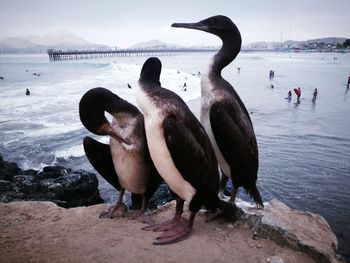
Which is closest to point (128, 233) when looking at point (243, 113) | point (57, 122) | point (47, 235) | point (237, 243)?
point (47, 235)

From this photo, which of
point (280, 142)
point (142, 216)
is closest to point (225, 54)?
point (142, 216)

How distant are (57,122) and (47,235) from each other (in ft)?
46.8

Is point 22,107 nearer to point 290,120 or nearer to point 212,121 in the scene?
point 290,120

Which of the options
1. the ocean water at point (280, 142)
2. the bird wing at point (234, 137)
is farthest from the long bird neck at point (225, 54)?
the ocean water at point (280, 142)

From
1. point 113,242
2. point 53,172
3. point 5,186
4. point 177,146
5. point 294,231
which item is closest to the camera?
point 177,146

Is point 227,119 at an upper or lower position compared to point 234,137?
upper

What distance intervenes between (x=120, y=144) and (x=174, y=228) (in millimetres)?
1347

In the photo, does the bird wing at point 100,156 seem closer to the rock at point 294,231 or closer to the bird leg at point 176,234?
the bird leg at point 176,234

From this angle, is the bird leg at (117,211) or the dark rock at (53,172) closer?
the bird leg at (117,211)

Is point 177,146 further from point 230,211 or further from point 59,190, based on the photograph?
point 59,190

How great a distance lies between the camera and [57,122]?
57.3 feet

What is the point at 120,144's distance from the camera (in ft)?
14.1

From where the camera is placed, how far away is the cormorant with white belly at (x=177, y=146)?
362 centimetres

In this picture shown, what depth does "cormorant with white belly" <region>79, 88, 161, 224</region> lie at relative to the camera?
4188mm
